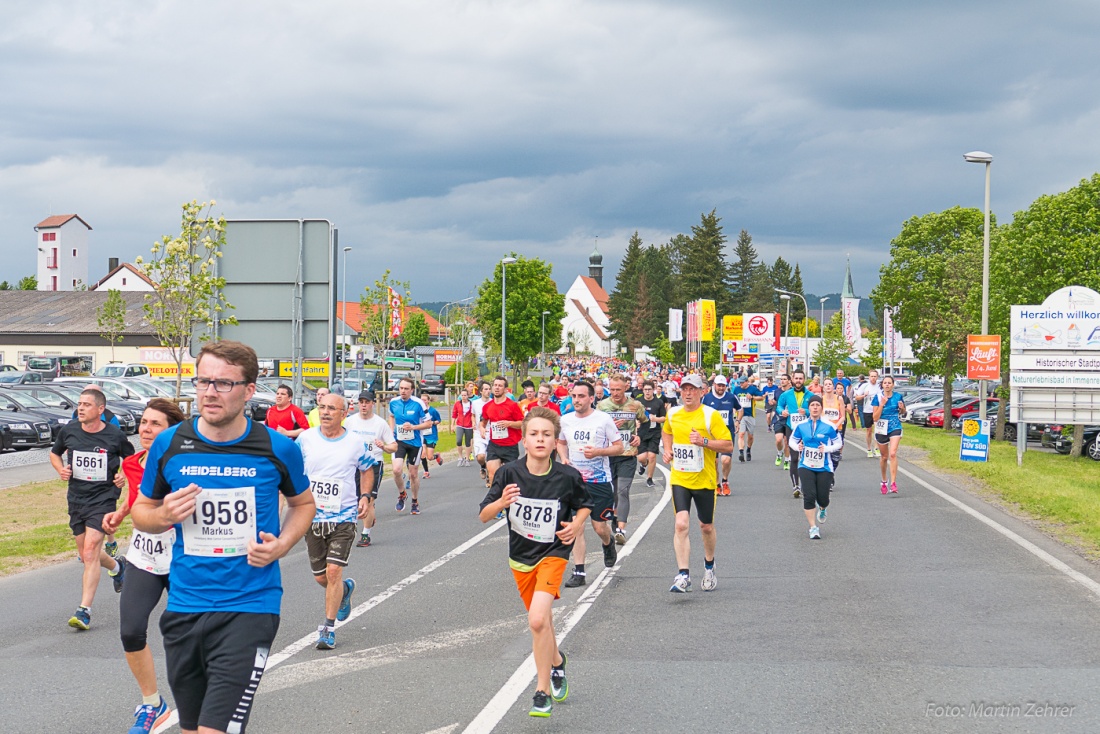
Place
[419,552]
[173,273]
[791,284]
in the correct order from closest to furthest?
[419,552], [173,273], [791,284]

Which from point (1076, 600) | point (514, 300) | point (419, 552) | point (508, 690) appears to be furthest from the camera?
point (514, 300)

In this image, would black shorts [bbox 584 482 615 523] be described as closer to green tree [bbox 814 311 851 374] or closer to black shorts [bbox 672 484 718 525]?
black shorts [bbox 672 484 718 525]

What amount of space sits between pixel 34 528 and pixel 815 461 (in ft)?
32.8

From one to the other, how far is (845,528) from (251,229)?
10.6 m

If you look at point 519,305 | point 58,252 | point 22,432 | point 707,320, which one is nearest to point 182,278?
point 22,432

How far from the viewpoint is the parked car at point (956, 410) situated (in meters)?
45.2

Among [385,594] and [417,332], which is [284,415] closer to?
[385,594]

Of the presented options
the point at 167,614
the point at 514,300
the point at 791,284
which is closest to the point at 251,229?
the point at 167,614

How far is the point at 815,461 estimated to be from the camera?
12.8 meters

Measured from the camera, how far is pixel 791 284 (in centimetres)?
16512

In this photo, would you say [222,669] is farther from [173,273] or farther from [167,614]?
[173,273]

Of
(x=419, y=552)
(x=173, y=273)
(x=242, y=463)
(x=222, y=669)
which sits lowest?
(x=419, y=552)

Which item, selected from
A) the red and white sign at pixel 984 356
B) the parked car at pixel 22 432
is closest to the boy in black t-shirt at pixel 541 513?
the red and white sign at pixel 984 356

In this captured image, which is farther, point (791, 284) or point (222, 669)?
point (791, 284)
